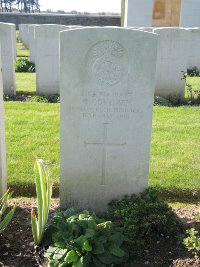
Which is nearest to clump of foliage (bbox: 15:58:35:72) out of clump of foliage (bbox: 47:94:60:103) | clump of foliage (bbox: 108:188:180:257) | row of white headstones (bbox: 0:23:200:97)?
row of white headstones (bbox: 0:23:200:97)

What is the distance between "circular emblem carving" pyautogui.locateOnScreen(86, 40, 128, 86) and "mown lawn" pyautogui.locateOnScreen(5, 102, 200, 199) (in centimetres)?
146

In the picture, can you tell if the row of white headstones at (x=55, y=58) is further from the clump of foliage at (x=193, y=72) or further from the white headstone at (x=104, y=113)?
the white headstone at (x=104, y=113)

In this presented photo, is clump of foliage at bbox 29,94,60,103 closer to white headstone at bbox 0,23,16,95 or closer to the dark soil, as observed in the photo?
white headstone at bbox 0,23,16,95

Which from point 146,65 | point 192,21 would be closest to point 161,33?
point 146,65

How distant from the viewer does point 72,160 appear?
352 cm

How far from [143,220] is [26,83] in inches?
311

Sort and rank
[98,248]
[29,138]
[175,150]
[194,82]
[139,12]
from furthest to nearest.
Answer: [139,12], [194,82], [29,138], [175,150], [98,248]

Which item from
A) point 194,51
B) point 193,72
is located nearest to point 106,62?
point 193,72

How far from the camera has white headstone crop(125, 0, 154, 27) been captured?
15312 mm

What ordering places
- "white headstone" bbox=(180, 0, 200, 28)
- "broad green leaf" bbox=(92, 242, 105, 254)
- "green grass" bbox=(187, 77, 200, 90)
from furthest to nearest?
"white headstone" bbox=(180, 0, 200, 28)
"green grass" bbox=(187, 77, 200, 90)
"broad green leaf" bbox=(92, 242, 105, 254)

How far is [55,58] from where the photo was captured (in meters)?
8.79

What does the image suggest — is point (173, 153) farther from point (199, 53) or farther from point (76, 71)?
point (199, 53)

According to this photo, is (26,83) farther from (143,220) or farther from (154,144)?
(143,220)

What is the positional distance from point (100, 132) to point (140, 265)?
1178 mm
